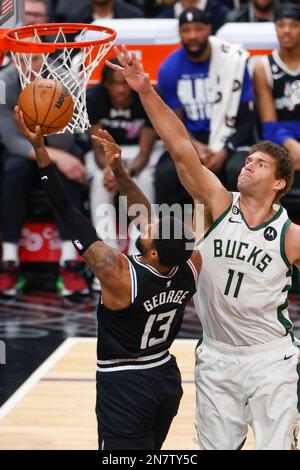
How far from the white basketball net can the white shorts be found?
1.54 meters

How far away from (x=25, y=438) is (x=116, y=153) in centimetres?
193

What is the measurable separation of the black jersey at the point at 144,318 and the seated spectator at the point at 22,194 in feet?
13.7

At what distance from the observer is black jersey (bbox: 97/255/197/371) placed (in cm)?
482

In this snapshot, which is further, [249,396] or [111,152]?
[111,152]

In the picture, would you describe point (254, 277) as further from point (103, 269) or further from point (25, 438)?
point (25, 438)

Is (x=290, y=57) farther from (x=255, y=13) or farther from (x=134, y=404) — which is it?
(x=134, y=404)

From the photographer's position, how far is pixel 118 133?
9172mm

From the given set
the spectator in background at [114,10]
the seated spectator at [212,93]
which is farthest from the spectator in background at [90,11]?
the seated spectator at [212,93]

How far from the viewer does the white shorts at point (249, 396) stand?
195 inches

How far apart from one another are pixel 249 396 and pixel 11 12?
2.44m

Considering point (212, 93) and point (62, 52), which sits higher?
point (62, 52)

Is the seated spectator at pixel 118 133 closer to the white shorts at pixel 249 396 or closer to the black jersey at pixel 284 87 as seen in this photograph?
the black jersey at pixel 284 87

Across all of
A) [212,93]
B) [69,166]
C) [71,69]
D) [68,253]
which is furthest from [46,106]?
[68,253]
